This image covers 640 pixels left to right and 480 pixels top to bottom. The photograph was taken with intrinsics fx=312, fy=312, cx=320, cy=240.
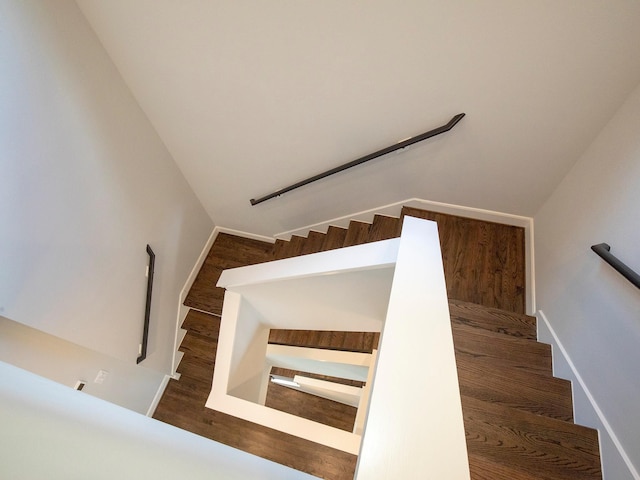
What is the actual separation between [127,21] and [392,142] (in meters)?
1.85

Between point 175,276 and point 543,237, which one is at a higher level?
point 543,237

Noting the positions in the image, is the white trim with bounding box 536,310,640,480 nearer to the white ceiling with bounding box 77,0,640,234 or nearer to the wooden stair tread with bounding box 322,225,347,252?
the white ceiling with bounding box 77,0,640,234

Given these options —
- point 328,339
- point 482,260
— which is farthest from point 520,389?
point 328,339

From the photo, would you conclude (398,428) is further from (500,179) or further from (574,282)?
(500,179)

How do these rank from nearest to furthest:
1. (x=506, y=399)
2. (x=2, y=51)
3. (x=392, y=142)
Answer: (x=2, y=51) → (x=506, y=399) → (x=392, y=142)

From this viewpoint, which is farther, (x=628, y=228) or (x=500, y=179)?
(x=500, y=179)

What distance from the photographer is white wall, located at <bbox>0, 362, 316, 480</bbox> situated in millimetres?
542

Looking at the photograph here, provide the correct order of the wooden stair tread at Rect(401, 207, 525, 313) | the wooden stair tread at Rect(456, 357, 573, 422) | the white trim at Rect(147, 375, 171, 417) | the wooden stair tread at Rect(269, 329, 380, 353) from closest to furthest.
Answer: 1. the wooden stair tread at Rect(456, 357, 573, 422)
2. the wooden stair tread at Rect(401, 207, 525, 313)
3. the wooden stair tread at Rect(269, 329, 380, 353)
4. the white trim at Rect(147, 375, 171, 417)

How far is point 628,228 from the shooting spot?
1.58 metres

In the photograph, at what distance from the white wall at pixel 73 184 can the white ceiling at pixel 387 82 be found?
0.71 ft

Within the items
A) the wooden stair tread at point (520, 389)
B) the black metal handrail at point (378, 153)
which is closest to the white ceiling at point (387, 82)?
the black metal handrail at point (378, 153)

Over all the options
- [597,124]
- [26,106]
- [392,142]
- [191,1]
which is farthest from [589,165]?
[26,106]

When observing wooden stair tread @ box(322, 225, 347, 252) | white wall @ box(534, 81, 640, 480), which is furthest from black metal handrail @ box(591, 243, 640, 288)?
wooden stair tread @ box(322, 225, 347, 252)

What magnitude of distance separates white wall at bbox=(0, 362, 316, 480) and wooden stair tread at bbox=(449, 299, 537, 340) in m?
1.80
